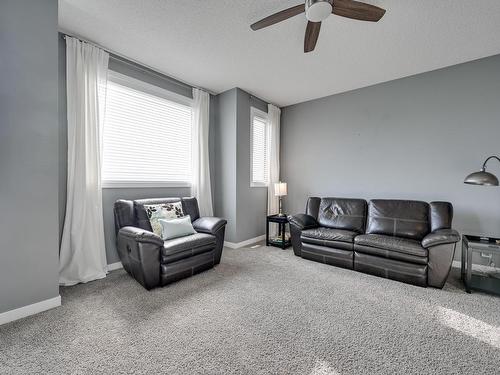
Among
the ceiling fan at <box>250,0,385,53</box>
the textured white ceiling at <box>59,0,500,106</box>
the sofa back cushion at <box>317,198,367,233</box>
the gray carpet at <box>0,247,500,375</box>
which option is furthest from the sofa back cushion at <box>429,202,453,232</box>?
the ceiling fan at <box>250,0,385,53</box>

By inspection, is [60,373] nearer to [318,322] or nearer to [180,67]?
[318,322]

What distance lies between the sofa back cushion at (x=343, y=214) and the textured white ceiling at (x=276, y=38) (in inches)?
80.2

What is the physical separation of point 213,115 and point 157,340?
3705 millimetres

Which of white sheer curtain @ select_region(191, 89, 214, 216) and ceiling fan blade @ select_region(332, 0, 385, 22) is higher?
ceiling fan blade @ select_region(332, 0, 385, 22)

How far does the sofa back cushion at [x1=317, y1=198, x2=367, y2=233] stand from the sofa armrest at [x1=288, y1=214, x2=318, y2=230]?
0.18 m

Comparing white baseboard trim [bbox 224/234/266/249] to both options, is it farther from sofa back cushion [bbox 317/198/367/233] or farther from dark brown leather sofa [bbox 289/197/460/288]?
sofa back cushion [bbox 317/198/367/233]

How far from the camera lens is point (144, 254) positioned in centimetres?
241

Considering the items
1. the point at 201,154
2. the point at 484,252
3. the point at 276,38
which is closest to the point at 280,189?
the point at 201,154

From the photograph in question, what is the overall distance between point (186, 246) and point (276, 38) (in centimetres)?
264

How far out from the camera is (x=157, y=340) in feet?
5.60

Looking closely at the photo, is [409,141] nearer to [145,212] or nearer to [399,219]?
[399,219]

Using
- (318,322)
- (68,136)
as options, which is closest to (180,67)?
(68,136)

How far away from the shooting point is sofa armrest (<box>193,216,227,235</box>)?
3193 mm

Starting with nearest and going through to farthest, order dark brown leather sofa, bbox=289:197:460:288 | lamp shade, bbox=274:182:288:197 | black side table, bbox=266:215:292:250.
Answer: dark brown leather sofa, bbox=289:197:460:288, black side table, bbox=266:215:292:250, lamp shade, bbox=274:182:288:197
